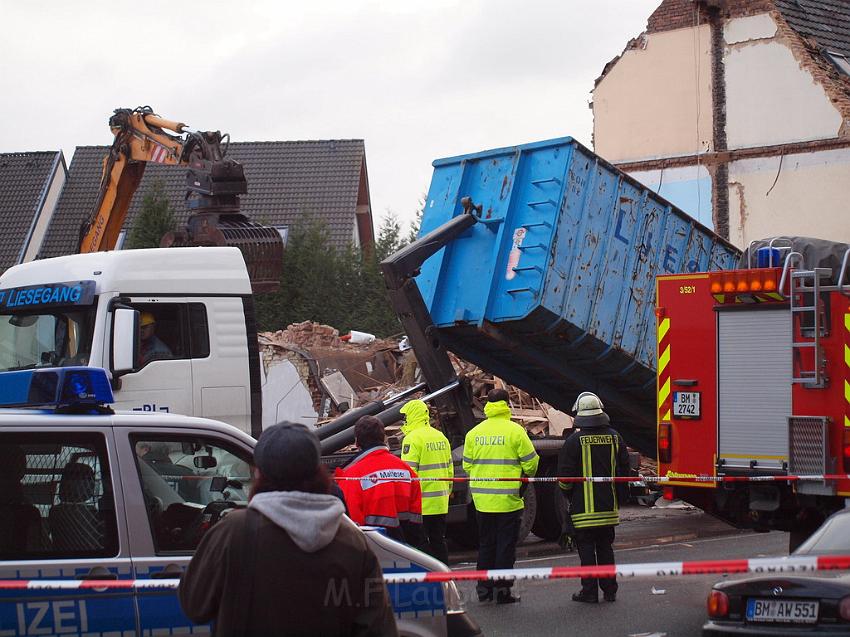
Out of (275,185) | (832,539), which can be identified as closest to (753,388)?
(832,539)

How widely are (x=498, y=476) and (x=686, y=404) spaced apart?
201 cm

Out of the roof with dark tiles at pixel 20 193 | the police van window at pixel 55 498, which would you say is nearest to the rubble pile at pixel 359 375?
the police van window at pixel 55 498

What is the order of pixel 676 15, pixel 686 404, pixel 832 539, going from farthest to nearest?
pixel 676 15 < pixel 686 404 < pixel 832 539

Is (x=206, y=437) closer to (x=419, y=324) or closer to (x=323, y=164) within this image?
(x=419, y=324)

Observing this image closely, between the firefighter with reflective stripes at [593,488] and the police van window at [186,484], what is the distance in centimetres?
469

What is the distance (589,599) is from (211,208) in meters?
6.38

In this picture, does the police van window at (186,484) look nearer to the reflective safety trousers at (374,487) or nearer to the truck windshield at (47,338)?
the reflective safety trousers at (374,487)

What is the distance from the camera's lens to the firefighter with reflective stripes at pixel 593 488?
966cm

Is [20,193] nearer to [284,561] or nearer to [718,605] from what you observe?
[718,605]

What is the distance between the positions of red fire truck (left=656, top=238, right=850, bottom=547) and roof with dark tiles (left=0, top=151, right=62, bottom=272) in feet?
96.8

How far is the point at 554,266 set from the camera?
1249 cm

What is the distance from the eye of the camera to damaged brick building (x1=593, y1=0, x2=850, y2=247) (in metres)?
24.6

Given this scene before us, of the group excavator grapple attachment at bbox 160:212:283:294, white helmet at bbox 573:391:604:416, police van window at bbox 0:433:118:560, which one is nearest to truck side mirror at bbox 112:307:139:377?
excavator grapple attachment at bbox 160:212:283:294

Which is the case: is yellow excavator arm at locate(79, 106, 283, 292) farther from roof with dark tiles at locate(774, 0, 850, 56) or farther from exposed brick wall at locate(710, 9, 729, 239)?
roof with dark tiles at locate(774, 0, 850, 56)
